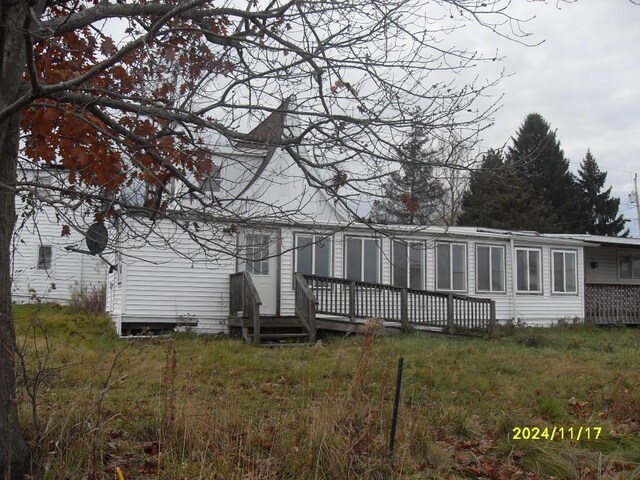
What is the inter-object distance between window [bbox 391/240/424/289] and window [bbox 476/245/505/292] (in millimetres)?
2032

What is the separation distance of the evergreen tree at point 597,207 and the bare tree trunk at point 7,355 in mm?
45699

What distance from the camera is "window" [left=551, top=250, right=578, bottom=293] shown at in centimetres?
2109

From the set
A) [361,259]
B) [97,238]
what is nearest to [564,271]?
[361,259]

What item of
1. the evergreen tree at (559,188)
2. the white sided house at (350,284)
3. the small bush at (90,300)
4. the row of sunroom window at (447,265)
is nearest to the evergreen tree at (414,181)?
the white sided house at (350,284)

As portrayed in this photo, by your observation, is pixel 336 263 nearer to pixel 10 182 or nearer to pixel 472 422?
pixel 472 422

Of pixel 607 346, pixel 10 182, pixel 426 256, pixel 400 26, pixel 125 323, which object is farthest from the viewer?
pixel 426 256

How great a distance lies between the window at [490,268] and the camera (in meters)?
19.8

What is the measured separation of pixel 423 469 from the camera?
556 centimetres

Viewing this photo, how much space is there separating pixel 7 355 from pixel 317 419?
240 centimetres

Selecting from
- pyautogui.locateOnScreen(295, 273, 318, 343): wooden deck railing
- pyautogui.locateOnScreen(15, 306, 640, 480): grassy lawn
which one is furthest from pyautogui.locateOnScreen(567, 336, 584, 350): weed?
pyautogui.locateOnScreen(295, 273, 318, 343): wooden deck railing

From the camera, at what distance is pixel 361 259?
58.9 feet

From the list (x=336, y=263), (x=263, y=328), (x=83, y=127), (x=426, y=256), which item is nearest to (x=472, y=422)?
(x=83, y=127)

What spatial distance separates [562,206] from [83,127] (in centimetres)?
4420

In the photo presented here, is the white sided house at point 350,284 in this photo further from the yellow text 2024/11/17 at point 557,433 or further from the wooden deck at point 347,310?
the yellow text 2024/11/17 at point 557,433
